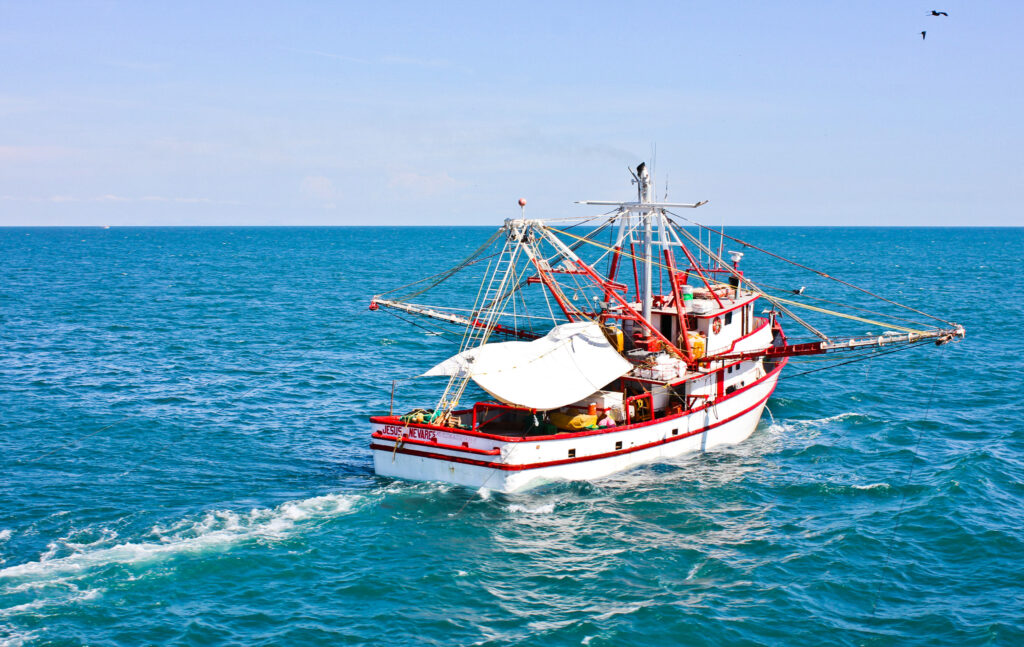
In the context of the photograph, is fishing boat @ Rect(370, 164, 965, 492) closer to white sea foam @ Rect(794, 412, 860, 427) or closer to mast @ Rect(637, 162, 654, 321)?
mast @ Rect(637, 162, 654, 321)

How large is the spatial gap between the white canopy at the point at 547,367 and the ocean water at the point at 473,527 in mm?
3640

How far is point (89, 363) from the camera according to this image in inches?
2077

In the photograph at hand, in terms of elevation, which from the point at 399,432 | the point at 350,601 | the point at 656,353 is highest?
the point at 656,353

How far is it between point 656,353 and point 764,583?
12.8 metres

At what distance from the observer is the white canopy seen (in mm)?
30469

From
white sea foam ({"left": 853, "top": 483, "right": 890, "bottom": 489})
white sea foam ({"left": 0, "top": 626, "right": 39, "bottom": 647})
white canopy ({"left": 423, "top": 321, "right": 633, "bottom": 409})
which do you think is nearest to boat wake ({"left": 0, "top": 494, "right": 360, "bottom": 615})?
white sea foam ({"left": 0, "top": 626, "right": 39, "bottom": 647})

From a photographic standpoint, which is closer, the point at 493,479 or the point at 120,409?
the point at 493,479

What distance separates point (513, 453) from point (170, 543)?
11641 millimetres

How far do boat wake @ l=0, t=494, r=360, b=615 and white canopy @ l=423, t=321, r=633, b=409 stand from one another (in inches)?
261

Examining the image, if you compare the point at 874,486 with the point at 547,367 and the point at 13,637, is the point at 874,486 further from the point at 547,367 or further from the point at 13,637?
the point at 13,637

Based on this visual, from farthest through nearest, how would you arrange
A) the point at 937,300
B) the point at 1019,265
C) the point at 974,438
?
the point at 1019,265
the point at 937,300
the point at 974,438

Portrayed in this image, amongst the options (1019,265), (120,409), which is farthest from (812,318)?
(1019,265)

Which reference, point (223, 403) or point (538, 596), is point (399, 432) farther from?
point (223, 403)

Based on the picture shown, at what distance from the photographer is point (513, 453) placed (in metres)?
28.8
